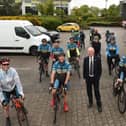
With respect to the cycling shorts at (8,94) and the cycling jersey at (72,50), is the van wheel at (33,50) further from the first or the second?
the cycling shorts at (8,94)

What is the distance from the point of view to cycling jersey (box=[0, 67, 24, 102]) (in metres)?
9.40

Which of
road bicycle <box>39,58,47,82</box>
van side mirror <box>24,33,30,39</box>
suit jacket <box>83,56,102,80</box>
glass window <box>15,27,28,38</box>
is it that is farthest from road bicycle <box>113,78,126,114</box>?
glass window <box>15,27,28,38</box>

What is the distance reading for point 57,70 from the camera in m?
10.7

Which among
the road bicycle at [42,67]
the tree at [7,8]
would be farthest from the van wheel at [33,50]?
the tree at [7,8]

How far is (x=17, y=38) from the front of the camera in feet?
81.1

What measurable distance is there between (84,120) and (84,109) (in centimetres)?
110

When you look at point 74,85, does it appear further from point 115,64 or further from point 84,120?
point 84,120

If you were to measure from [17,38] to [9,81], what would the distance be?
1548 centimetres

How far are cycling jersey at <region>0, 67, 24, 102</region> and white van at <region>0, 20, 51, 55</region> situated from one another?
1523 cm

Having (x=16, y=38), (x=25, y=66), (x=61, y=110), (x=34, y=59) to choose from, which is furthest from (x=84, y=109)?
(x=16, y=38)

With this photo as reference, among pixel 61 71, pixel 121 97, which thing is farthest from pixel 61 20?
pixel 61 71

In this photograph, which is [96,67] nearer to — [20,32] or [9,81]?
[9,81]

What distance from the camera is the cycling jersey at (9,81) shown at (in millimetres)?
9398

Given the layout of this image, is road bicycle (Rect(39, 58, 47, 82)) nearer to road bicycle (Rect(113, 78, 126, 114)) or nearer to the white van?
road bicycle (Rect(113, 78, 126, 114))
